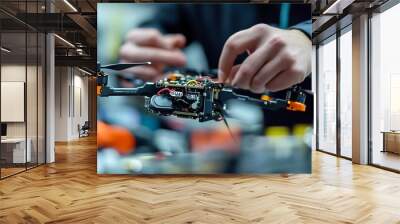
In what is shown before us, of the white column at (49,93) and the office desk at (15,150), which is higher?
the white column at (49,93)

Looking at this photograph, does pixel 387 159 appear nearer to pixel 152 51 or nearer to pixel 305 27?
pixel 305 27

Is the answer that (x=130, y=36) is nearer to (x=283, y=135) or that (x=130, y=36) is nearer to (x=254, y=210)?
(x=283, y=135)

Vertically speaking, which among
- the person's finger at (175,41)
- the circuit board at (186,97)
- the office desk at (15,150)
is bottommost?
Result: the office desk at (15,150)

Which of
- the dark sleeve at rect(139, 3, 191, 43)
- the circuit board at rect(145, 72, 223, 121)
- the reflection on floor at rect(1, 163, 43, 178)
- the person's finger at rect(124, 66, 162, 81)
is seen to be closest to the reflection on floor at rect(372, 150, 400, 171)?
the circuit board at rect(145, 72, 223, 121)

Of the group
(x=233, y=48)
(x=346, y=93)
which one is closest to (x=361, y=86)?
(x=346, y=93)

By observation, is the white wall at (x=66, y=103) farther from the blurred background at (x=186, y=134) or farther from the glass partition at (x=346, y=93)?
the glass partition at (x=346, y=93)

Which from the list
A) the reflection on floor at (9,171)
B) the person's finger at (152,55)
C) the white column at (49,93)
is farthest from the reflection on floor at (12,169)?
the person's finger at (152,55)

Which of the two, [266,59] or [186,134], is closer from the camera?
[266,59]
